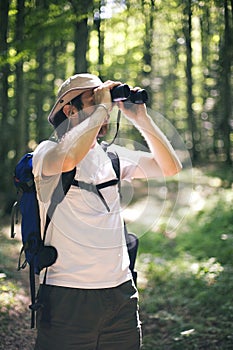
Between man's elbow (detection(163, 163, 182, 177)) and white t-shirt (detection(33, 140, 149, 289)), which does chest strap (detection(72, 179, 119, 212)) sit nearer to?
white t-shirt (detection(33, 140, 149, 289))

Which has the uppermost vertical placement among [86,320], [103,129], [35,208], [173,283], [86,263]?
[103,129]

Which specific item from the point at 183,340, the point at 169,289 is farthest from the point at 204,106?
the point at 183,340

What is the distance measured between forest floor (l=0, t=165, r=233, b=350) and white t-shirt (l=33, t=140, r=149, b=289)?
0.35 m

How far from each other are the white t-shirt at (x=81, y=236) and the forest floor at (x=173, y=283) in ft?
1.16

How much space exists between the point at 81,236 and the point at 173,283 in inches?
196

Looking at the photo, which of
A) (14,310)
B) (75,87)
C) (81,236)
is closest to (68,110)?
(75,87)

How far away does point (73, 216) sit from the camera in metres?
2.65

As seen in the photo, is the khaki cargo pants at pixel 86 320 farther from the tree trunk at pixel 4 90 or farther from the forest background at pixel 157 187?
the tree trunk at pixel 4 90

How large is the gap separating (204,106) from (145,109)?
24.9 m

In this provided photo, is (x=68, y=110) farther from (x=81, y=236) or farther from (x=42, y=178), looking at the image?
(x=81, y=236)

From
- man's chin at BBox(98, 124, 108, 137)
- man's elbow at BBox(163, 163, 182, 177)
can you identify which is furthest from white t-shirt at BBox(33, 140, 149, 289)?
man's elbow at BBox(163, 163, 182, 177)

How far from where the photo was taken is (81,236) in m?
2.65

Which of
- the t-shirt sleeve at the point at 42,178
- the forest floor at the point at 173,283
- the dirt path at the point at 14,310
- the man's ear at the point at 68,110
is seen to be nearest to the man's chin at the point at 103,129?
the man's ear at the point at 68,110

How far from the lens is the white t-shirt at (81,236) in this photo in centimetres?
263
